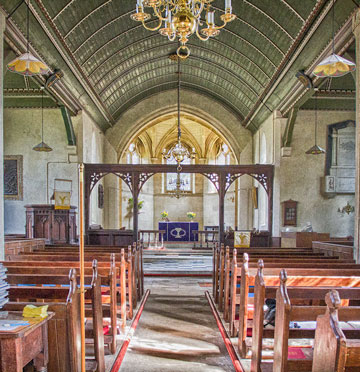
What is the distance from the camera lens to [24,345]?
7.11ft

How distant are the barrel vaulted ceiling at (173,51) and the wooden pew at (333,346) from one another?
16.9 ft

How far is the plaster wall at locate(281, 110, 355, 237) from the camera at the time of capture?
10977 mm

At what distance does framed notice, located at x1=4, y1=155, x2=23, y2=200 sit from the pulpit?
2.40m

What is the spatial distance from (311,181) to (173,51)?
Answer: 586cm

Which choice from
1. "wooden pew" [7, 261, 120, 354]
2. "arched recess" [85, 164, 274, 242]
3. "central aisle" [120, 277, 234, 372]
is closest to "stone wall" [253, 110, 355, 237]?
"arched recess" [85, 164, 274, 242]

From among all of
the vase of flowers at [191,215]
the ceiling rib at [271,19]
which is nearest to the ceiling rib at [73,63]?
the ceiling rib at [271,19]

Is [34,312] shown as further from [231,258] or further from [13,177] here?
[13,177]

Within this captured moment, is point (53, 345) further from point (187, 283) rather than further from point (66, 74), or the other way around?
point (66, 74)

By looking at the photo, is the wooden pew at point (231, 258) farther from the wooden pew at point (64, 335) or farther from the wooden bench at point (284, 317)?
the wooden pew at point (64, 335)

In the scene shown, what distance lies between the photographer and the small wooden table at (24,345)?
2033mm

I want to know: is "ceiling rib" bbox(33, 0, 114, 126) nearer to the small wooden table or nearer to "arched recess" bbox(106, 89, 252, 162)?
"arched recess" bbox(106, 89, 252, 162)

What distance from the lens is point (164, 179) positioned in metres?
21.1

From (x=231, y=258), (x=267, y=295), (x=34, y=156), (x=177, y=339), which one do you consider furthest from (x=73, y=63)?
(x=267, y=295)

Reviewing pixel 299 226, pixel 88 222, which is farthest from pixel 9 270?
pixel 299 226
